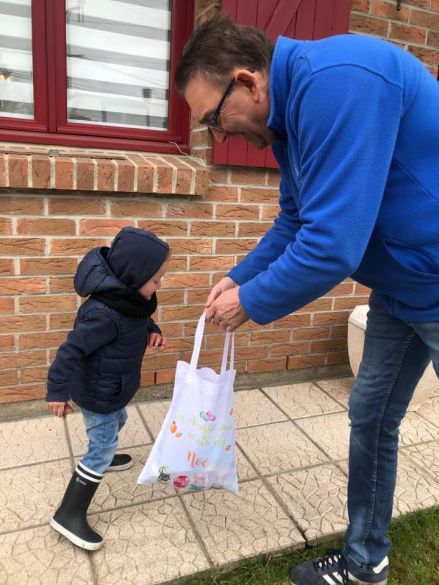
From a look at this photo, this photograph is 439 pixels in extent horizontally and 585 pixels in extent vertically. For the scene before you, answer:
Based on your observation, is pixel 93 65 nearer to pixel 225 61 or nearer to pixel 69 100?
pixel 69 100

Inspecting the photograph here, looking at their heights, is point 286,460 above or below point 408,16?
below

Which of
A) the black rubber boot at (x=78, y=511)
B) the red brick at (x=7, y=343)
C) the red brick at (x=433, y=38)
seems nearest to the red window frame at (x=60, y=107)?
the red brick at (x=7, y=343)

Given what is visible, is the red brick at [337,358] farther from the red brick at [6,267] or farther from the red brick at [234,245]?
the red brick at [6,267]

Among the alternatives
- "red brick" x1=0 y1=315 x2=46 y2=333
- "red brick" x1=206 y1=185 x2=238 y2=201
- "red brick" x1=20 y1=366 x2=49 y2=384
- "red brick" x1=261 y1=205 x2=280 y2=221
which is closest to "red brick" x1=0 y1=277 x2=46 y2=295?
"red brick" x1=0 y1=315 x2=46 y2=333

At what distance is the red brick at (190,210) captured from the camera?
114 inches

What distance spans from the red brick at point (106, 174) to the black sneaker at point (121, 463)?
1384 millimetres

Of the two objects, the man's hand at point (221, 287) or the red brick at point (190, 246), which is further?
the red brick at point (190, 246)

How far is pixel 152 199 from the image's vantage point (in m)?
2.83

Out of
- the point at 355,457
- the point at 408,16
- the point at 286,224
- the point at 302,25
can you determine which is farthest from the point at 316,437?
the point at 408,16

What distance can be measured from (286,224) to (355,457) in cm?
89

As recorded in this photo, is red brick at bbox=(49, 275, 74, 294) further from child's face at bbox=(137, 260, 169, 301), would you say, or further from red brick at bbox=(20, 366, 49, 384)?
child's face at bbox=(137, 260, 169, 301)

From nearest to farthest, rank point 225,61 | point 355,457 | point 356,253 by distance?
1. point 356,253
2. point 225,61
3. point 355,457

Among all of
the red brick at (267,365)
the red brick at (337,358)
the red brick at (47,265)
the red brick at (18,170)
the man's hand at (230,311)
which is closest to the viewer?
the man's hand at (230,311)

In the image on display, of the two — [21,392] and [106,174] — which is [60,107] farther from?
[21,392]
